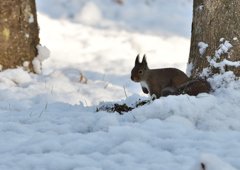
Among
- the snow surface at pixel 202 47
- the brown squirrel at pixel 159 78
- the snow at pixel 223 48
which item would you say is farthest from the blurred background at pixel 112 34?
the snow at pixel 223 48

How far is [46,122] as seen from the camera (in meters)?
2.64

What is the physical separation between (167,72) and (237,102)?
0.94 m

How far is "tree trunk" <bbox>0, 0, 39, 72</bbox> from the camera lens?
174 inches

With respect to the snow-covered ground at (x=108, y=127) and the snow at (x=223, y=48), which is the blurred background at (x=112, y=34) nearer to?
the snow-covered ground at (x=108, y=127)

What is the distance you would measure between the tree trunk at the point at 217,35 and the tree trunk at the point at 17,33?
267cm

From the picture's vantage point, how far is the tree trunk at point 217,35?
3.03 m

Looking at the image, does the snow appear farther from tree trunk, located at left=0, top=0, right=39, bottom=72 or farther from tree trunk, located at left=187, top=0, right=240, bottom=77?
tree trunk, located at left=0, top=0, right=39, bottom=72

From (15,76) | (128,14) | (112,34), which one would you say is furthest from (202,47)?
(128,14)

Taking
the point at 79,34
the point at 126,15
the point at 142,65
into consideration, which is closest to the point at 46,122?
the point at 142,65

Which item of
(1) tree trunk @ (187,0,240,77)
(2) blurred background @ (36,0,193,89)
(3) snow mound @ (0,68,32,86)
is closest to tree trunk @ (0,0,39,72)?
(3) snow mound @ (0,68,32,86)

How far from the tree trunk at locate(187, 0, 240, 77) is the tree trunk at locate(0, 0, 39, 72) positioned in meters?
2.67

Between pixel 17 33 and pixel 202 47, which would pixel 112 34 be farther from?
pixel 202 47

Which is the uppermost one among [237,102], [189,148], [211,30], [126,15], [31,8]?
[126,15]

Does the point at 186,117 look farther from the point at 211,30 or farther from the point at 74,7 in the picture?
the point at 74,7
